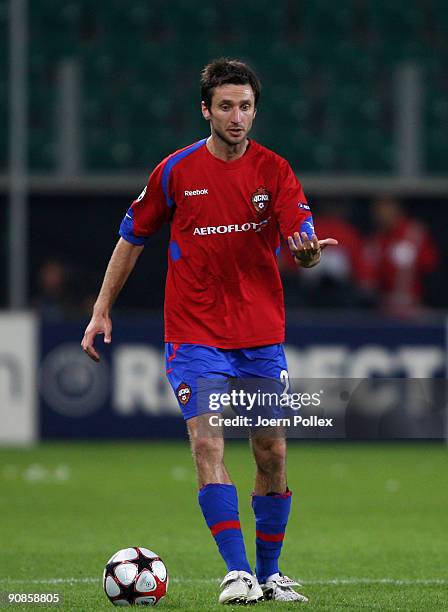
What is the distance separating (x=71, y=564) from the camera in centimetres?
684

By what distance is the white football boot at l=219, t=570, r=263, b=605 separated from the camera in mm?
5262

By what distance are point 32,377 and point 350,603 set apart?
8550 mm

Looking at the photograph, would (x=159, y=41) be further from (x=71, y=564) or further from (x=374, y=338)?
(x=71, y=564)

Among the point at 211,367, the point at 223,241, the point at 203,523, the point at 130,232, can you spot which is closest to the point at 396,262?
the point at 203,523

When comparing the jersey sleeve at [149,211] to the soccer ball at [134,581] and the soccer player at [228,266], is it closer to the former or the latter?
the soccer player at [228,266]

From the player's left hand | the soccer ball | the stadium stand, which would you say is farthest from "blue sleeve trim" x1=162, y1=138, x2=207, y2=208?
the stadium stand

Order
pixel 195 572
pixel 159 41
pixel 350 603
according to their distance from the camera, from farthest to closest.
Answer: pixel 159 41
pixel 195 572
pixel 350 603

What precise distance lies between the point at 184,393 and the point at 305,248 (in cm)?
77

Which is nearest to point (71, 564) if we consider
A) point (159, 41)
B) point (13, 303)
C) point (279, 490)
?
point (279, 490)

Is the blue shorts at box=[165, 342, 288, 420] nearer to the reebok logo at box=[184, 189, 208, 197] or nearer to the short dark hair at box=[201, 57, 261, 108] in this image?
the reebok logo at box=[184, 189, 208, 197]

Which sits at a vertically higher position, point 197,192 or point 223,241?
point 197,192

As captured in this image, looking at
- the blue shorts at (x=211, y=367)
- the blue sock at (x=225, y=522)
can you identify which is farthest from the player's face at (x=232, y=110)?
the blue sock at (x=225, y=522)

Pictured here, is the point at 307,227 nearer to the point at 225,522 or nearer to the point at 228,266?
the point at 228,266

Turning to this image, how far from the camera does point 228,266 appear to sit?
5641 millimetres
